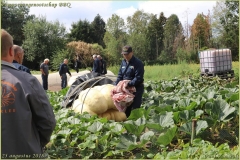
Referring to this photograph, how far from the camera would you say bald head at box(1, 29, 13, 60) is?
7.91 ft

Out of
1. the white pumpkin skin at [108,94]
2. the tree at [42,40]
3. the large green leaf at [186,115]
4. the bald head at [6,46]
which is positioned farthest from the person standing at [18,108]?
the tree at [42,40]

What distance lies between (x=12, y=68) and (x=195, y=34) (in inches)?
1333

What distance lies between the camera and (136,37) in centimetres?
2897

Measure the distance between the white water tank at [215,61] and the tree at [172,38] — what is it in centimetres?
1798

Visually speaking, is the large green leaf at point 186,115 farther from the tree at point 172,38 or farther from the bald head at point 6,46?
the tree at point 172,38

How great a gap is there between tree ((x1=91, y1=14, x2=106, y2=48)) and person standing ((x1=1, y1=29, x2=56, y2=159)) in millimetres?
39781

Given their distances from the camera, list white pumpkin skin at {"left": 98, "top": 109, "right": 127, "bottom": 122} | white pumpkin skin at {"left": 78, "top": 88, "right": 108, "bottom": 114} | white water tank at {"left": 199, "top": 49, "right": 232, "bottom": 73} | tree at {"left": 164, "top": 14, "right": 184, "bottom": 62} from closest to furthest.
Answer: white pumpkin skin at {"left": 78, "top": 88, "right": 108, "bottom": 114}
white pumpkin skin at {"left": 98, "top": 109, "right": 127, "bottom": 122}
white water tank at {"left": 199, "top": 49, "right": 232, "bottom": 73}
tree at {"left": 164, "top": 14, "right": 184, "bottom": 62}

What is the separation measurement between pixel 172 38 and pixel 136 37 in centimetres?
825

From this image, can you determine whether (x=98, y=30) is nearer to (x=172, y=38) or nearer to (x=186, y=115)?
(x=172, y=38)

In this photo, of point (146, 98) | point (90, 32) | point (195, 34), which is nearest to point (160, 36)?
point (195, 34)

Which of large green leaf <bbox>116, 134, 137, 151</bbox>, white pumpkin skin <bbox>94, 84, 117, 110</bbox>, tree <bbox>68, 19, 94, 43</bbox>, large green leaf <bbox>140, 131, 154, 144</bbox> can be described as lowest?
large green leaf <bbox>116, 134, 137, 151</bbox>

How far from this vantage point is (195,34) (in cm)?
3494

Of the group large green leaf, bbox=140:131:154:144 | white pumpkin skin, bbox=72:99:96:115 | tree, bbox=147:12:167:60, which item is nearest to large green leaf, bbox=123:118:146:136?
large green leaf, bbox=140:131:154:144

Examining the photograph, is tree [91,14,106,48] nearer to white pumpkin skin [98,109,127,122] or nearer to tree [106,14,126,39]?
tree [106,14,126,39]
